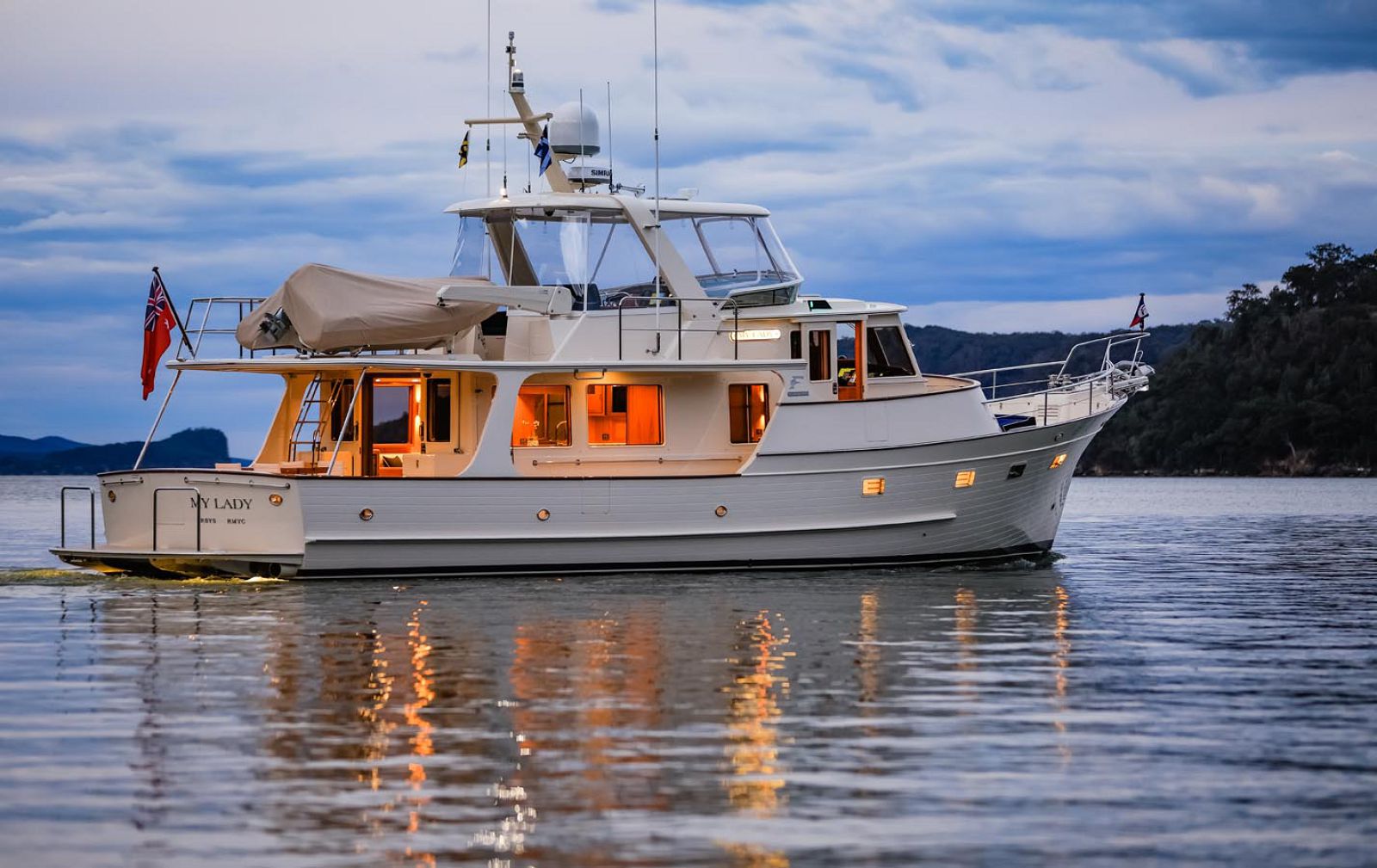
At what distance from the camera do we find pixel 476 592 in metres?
19.8

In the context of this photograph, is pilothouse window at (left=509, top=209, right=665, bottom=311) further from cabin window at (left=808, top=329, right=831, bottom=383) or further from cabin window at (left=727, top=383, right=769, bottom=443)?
cabin window at (left=808, top=329, right=831, bottom=383)

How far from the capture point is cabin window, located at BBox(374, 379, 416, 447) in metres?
21.8

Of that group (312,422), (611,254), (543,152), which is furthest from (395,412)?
(543,152)

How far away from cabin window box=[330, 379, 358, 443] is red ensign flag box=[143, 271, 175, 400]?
7.28ft

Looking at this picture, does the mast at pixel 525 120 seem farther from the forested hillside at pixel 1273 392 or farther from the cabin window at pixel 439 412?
the forested hillside at pixel 1273 392

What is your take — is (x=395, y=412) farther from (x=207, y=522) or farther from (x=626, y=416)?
(x=626, y=416)

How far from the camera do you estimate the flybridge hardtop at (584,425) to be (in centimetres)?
2061

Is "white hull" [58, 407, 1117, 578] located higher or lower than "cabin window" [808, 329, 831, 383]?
lower

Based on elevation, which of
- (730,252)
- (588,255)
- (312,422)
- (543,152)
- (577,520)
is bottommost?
(577,520)

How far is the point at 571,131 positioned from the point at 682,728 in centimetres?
1442

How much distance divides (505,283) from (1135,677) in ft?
40.4

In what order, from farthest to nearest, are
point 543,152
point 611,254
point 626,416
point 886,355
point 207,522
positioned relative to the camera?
point 886,355
point 543,152
point 611,254
point 626,416
point 207,522

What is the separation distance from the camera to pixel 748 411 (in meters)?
22.5

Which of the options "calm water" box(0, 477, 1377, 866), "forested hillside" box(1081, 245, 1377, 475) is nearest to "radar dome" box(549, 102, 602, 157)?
"calm water" box(0, 477, 1377, 866)
